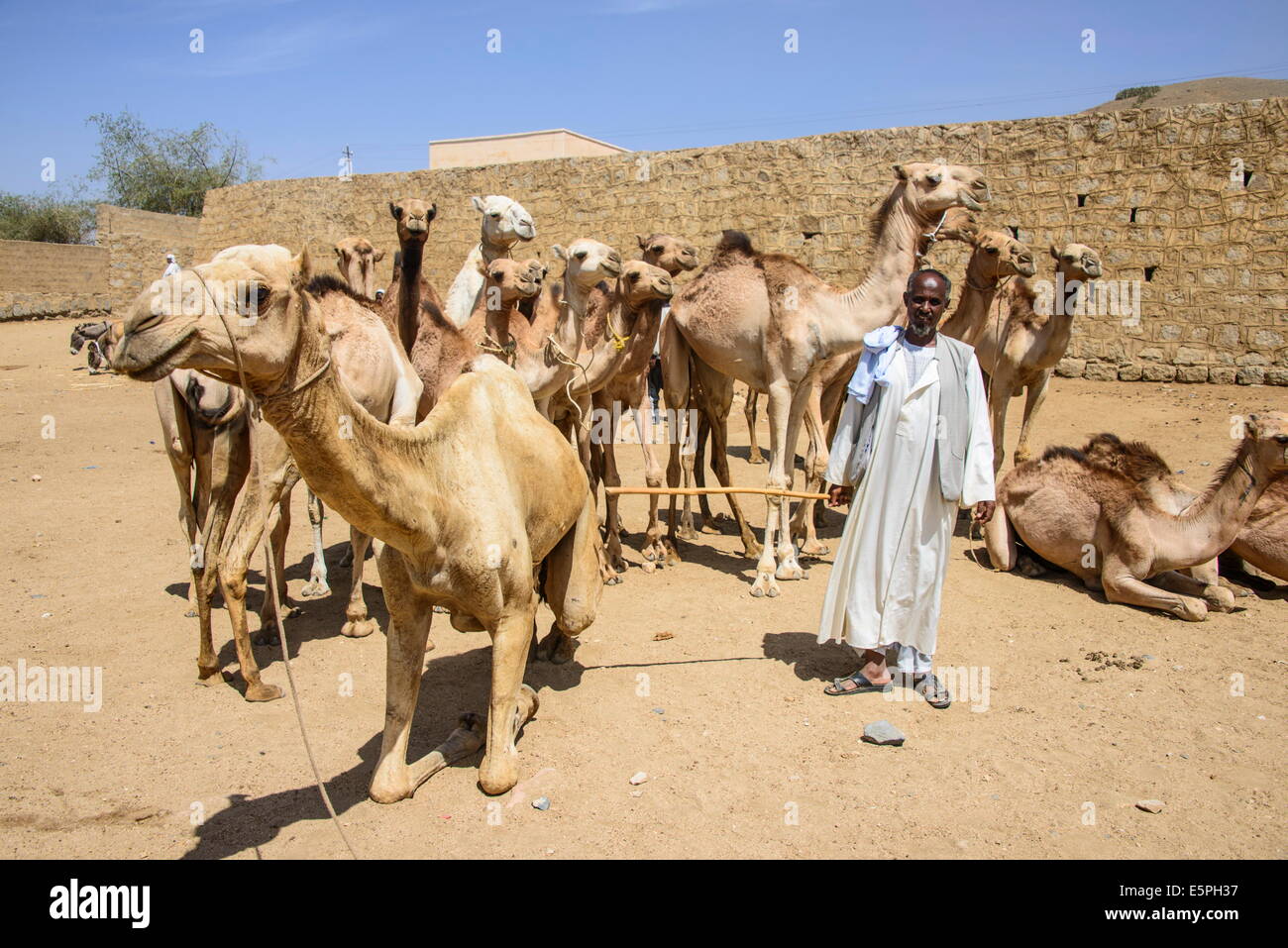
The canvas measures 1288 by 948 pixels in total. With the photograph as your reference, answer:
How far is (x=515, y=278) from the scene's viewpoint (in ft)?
20.1

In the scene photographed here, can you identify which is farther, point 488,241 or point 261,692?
point 488,241

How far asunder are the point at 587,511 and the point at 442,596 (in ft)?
4.12

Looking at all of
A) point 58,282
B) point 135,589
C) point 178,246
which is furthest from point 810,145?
point 58,282

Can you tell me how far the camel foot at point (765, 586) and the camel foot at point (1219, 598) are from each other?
10.4 ft

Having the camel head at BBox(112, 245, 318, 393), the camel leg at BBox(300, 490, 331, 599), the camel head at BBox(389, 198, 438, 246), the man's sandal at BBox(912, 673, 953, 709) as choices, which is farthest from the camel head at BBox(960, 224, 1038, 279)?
the camel head at BBox(112, 245, 318, 393)

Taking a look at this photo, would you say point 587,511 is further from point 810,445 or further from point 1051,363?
point 1051,363

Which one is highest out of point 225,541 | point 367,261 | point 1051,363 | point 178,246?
point 178,246

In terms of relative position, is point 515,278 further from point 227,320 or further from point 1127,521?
point 1127,521

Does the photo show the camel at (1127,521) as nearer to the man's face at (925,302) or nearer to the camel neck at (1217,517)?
the camel neck at (1217,517)

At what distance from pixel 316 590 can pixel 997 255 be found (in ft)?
21.7

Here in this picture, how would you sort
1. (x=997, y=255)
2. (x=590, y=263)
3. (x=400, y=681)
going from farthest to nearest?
(x=997, y=255)
(x=590, y=263)
(x=400, y=681)

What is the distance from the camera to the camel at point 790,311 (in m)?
7.11

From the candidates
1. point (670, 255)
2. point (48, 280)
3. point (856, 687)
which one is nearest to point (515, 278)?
point (670, 255)

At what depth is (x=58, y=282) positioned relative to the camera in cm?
2647
